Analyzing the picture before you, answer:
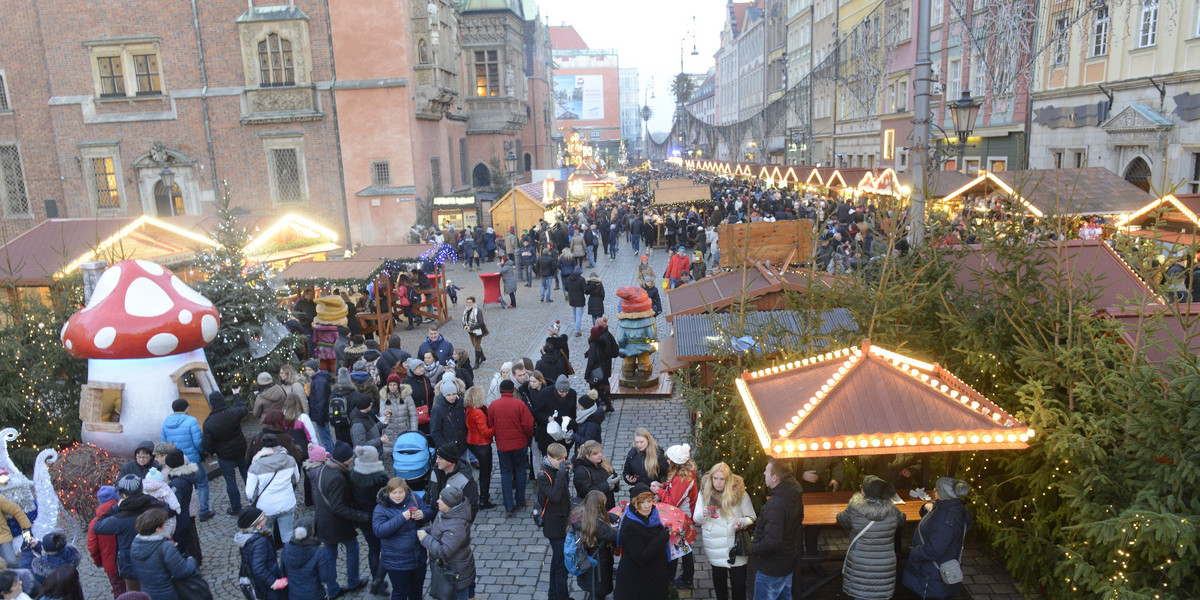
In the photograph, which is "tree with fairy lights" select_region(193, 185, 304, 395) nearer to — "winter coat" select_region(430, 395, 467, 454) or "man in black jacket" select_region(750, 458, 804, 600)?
"winter coat" select_region(430, 395, 467, 454)

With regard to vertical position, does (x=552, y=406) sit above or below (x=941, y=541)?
above

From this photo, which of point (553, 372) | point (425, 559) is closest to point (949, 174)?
point (553, 372)

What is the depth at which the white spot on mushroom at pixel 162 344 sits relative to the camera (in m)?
8.98

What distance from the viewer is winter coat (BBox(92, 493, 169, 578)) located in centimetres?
602

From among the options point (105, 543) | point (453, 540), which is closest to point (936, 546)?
point (453, 540)

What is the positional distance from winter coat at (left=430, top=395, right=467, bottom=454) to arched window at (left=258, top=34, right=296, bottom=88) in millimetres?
24374

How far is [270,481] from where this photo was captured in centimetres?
678

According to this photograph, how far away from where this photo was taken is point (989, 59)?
25.0m

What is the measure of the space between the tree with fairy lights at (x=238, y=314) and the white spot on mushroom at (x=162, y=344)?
185 centimetres

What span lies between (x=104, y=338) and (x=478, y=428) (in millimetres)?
4715

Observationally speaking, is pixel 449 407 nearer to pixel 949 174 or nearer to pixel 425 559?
pixel 425 559

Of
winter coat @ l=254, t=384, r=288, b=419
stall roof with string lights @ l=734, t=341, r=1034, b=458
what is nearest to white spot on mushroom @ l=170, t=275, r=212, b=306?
winter coat @ l=254, t=384, r=288, b=419

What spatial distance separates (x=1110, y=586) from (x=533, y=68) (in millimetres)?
48051

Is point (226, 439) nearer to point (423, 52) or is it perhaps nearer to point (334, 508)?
point (334, 508)
